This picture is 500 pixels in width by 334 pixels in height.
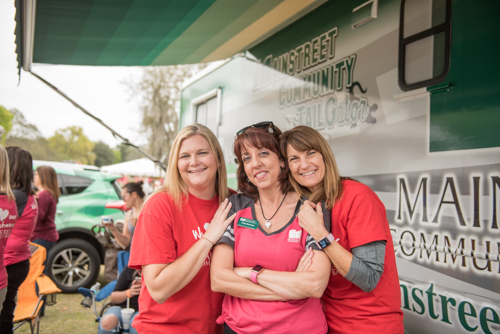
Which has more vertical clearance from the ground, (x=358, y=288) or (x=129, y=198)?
(x=129, y=198)

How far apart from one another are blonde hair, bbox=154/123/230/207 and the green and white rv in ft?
3.58

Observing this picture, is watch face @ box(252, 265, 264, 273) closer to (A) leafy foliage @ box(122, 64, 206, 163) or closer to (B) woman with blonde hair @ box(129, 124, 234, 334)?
(B) woman with blonde hair @ box(129, 124, 234, 334)

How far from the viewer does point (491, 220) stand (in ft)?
5.92

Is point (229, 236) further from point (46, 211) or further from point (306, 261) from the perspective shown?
point (46, 211)

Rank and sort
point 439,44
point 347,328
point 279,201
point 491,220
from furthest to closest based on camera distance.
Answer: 1. point 439,44
2. point 279,201
3. point 491,220
4. point 347,328

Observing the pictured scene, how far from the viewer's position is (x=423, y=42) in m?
2.26

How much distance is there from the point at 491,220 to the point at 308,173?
3.03 feet

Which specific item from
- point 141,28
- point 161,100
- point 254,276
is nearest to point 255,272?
point 254,276

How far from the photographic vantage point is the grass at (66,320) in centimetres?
446

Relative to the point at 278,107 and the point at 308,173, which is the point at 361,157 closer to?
the point at 308,173

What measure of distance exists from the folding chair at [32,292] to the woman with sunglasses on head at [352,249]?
3.01 metres

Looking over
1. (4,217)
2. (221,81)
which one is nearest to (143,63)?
(221,81)

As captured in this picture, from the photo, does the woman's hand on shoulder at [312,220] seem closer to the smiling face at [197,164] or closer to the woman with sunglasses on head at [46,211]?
the smiling face at [197,164]

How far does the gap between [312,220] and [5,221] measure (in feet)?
7.22
